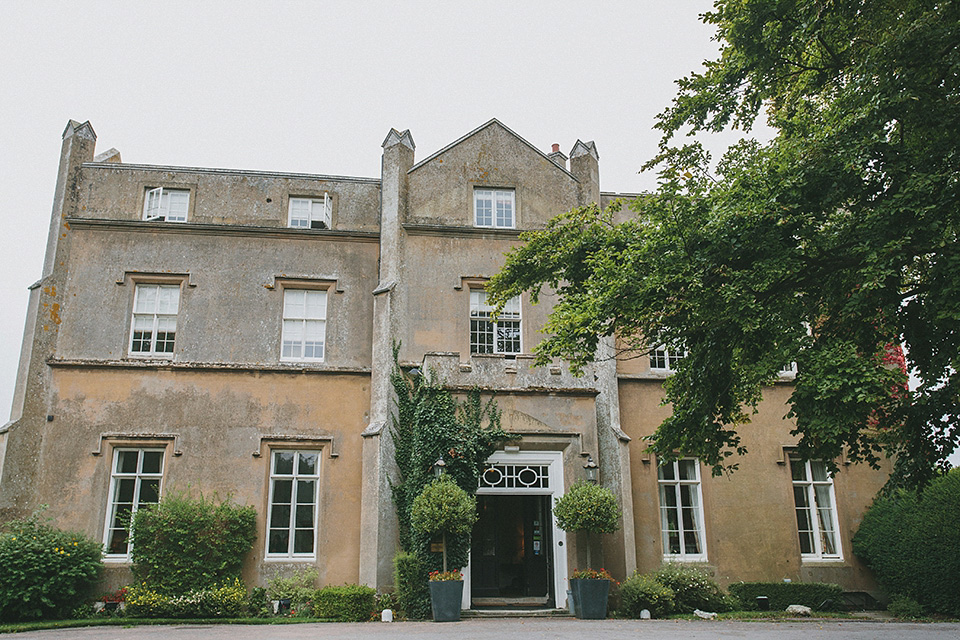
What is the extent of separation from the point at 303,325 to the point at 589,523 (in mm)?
8064

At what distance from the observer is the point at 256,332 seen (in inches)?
682

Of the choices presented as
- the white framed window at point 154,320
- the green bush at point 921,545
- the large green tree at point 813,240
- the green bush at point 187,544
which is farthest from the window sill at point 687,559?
the white framed window at point 154,320

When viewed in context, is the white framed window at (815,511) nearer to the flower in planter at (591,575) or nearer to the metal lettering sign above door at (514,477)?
the flower in planter at (591,575)

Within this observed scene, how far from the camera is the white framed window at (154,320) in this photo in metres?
17.2

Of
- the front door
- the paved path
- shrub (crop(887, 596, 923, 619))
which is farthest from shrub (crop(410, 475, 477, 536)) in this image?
shrub (crop(887, 596, 923, 619))

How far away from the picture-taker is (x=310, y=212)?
18.6m

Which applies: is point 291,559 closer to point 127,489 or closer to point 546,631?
point 127,489

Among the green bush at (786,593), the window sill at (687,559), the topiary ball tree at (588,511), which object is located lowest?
the green bush at (786,593)

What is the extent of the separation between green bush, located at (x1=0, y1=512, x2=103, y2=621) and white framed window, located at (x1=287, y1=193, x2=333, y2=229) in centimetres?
844

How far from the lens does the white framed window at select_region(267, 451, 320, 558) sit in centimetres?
1606

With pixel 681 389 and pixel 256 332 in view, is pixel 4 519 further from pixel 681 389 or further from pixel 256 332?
pixel 681 389

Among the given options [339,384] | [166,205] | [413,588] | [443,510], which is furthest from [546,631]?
[166,205]

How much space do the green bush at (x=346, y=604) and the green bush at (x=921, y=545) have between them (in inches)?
393

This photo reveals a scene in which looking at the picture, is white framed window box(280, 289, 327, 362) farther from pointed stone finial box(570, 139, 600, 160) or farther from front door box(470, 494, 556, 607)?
pointed stone finial box(570, 139, 600, 160)
